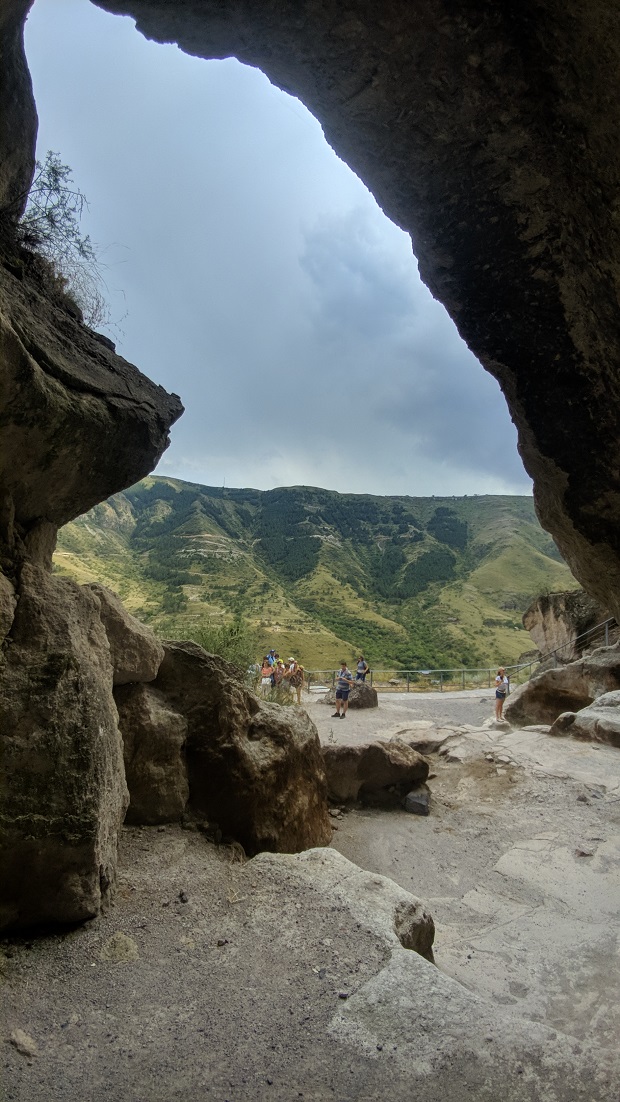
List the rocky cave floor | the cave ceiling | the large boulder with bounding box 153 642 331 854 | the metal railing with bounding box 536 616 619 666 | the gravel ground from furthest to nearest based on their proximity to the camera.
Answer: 1. the metal railing with bounding box 536 616 619 666
2. the gravel ground
3. the large boulder with bounding box 153 642 331 854
4. the cave ceiling
5. the rocky cave floor

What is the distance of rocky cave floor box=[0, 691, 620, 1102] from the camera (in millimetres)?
2381

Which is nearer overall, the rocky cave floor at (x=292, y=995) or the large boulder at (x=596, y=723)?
the rocky cave floor at (x=292, y=995)

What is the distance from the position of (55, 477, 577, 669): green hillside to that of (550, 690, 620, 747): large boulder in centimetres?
1890

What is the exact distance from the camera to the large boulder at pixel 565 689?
1355cm

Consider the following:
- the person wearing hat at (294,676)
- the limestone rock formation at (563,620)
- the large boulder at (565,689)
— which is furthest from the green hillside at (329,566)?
the large boulder at (565,689)

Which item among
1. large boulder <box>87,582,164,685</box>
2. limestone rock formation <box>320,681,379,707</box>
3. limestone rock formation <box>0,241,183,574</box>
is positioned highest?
limestone rock formation <box>0,241,183,574</box>

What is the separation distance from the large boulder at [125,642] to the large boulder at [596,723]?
30.6 ft

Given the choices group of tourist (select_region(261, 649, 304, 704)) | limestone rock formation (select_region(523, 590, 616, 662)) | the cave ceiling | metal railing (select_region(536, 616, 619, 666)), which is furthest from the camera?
limestone rock formation (select_region(523, 590, 616, 662))

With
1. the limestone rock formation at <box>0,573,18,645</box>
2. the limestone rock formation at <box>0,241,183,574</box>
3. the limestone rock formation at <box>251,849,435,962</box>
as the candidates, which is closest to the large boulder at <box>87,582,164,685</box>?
the limestone rock formation at <box>0,241,183,574</box>

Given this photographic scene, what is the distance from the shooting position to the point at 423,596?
71.8 metres

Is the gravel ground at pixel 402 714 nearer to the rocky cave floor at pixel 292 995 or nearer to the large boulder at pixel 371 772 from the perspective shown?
the large boulder at pixel 371 772

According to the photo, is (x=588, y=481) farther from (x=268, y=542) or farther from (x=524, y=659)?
(x=268, y=542)

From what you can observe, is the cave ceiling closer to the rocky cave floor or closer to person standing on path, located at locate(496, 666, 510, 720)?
the rocky cave floor

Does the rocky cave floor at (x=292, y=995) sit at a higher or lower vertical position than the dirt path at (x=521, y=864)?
higher
